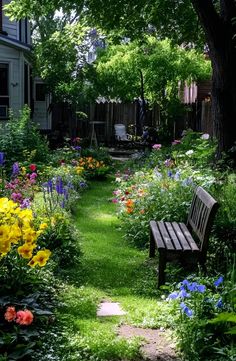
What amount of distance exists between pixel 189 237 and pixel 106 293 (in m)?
1.21

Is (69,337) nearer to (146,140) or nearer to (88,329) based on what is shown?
(88,329)

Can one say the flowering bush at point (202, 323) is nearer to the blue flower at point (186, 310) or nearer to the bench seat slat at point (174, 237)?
the blue flower at point (186, 310)

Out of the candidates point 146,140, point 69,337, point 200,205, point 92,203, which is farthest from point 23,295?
point 146,140

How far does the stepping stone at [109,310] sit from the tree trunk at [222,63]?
5692 mm

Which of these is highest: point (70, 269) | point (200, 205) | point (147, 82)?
point (147, 82)

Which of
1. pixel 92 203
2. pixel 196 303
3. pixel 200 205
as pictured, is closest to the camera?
pixel 196 303

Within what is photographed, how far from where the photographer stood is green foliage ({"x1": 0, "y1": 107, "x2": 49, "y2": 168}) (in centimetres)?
1303

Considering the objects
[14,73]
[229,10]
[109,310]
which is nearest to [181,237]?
[109,310]

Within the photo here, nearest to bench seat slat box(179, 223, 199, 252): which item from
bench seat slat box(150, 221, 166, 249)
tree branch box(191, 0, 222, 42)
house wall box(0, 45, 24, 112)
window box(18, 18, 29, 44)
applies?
bench seat slat box(150, 221, 166, 249)

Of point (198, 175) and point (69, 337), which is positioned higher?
point (198, 175)

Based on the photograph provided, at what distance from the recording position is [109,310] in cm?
527

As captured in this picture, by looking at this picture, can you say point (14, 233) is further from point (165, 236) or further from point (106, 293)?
point (165, 236)

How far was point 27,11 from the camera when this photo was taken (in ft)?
46.0

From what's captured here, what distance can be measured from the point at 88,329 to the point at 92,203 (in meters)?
6.59
